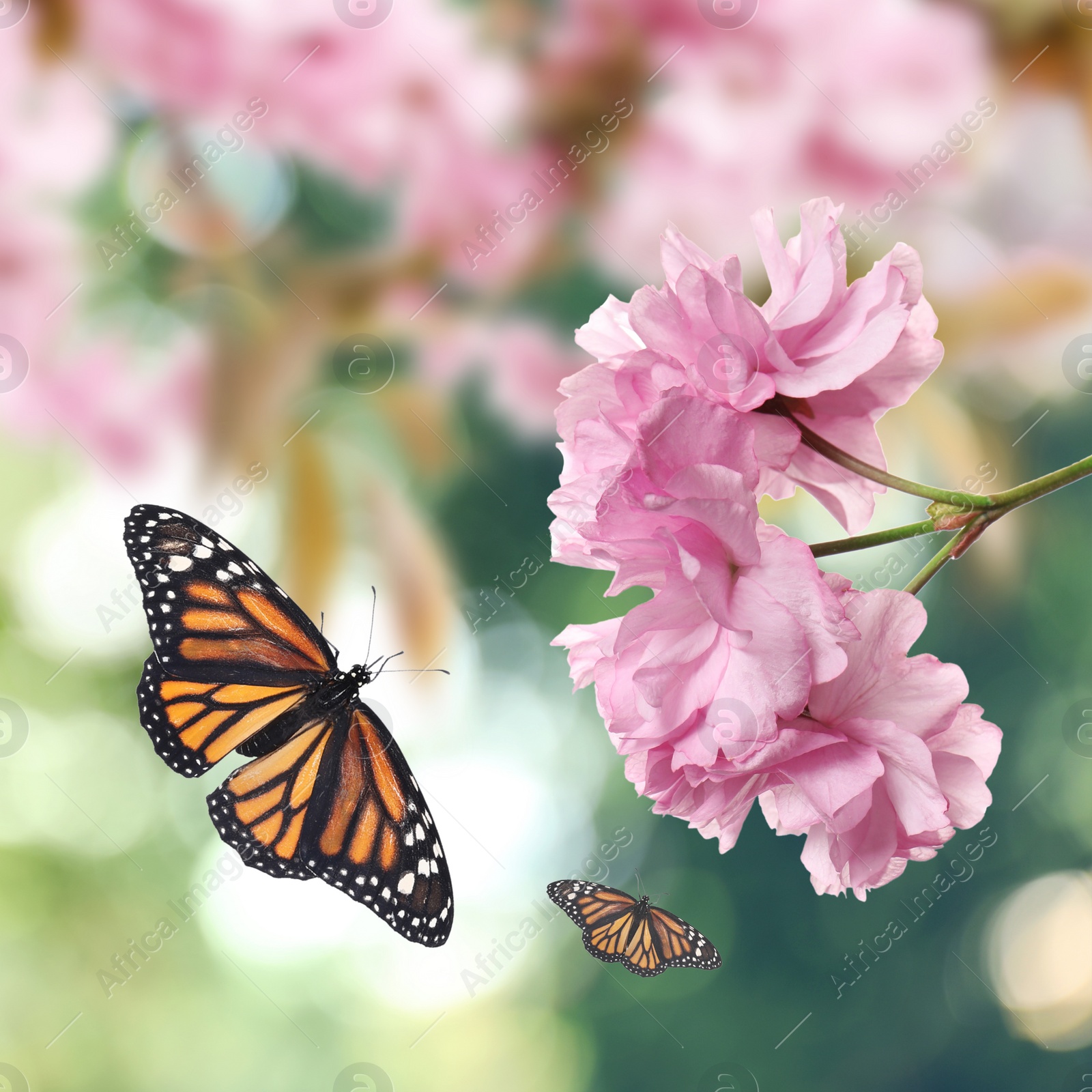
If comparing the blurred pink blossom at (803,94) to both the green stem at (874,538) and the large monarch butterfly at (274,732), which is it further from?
the green stem at (874,538)

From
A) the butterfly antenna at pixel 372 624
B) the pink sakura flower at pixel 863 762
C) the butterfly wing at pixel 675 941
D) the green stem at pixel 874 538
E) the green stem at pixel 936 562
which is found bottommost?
the butterfly wing at pixel 675 941

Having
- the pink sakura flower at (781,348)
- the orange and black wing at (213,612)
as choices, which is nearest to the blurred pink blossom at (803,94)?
the orange and black wing at (213,612)

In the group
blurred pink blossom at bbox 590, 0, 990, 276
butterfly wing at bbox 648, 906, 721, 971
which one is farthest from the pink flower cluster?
blurred pink blossom at bbox 590, 0, 990, 276

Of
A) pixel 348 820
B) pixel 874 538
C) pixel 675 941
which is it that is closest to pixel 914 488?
pixel 874 538

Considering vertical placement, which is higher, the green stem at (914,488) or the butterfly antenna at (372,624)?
the green stem at (914,488)

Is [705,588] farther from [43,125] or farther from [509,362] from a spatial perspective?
[43,125]

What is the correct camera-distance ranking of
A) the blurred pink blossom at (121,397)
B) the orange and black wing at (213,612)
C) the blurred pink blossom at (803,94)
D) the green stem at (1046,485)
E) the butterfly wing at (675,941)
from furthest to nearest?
1. the blurred pink blossom at (121,397)
2. the blurred pink blossom at (803,94)
3. the butterfly wing at (675,941)
4. the orange and black wing at (213,612)
5. the green stem at (1046,485)

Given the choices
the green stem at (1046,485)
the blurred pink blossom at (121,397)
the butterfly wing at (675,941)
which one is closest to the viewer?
the green stem at (1046,485)

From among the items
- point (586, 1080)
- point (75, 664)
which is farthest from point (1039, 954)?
point (75, 664)
